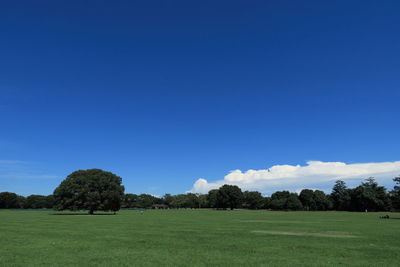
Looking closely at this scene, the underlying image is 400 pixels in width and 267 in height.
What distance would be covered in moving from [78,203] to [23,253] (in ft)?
221

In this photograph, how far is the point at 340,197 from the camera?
538 ft

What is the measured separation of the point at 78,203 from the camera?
79688 mm

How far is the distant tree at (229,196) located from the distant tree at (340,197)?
5481 cm

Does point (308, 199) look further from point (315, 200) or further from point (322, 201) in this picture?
point (322, 201)

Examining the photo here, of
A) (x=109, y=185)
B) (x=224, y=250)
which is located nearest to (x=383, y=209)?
(x=109, y=185)

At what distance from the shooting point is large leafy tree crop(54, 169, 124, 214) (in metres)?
79.4

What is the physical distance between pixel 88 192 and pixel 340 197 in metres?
136

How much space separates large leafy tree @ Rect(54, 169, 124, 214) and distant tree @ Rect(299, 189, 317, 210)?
13243 cm

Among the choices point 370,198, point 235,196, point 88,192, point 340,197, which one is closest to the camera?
point 88,192

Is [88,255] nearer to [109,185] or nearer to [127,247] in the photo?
[127,247]

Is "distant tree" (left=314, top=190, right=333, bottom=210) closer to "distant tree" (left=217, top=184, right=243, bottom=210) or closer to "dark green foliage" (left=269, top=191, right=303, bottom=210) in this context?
"dark green foliage" (left=269, top=191, right=303, bottom=210)

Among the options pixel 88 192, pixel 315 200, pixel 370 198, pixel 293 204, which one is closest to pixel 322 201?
pixel 315 200

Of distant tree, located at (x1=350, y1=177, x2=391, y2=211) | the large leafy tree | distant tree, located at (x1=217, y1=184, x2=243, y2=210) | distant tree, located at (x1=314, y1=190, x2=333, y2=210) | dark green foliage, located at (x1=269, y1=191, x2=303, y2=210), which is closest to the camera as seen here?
the large leafy tree

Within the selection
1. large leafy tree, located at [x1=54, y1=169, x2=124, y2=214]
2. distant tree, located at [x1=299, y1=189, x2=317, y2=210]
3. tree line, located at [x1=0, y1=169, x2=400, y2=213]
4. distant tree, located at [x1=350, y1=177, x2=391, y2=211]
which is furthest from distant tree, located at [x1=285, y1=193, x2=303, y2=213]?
large leafy tree, located at [x1=54, y1=169, x2=124, y2=214]
